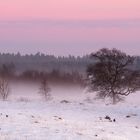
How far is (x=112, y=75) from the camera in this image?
197 feet

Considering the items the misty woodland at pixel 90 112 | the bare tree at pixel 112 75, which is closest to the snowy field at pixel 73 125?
the misty woodland at pixel 90 112

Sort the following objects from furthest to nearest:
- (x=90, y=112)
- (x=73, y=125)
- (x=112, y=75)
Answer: (x=112, y=75) → (x=90, y=112) → (x=73, y=125)

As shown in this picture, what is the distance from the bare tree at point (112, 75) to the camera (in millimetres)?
59344

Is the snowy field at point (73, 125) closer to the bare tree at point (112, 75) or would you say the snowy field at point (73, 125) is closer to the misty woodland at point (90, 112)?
the misty woodland at point (90, 112)

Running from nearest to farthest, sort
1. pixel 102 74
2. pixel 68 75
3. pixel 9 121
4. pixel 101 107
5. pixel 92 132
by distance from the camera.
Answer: pixel 92 132
pixel 9 121
pixel 101 107
pixel 102 74
pixel 68 75

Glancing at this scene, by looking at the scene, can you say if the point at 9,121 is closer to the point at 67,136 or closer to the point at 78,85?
the point at 67,136

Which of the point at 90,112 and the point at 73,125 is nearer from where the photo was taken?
the point at 73,125

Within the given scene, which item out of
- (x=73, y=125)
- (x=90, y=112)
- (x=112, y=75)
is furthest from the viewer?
(x=112, y=75)

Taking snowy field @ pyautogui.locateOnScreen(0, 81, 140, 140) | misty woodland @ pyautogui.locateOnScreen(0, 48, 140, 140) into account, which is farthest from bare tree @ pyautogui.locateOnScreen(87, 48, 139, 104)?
snowy field @ pyautogui.locateOnScreen(0, 81, 140, 140)

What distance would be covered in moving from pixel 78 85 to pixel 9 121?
10623 centimetres

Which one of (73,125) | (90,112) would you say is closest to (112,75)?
(90,112)

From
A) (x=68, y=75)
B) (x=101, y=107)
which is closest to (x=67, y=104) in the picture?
(x=101, y=107)

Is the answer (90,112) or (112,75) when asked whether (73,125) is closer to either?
(90,112)

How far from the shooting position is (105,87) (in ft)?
196
